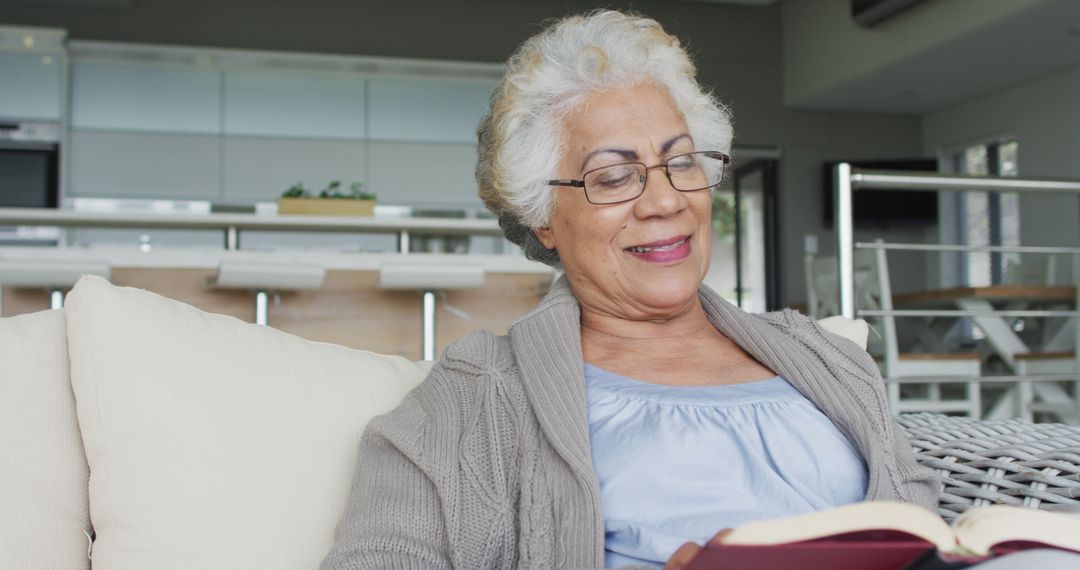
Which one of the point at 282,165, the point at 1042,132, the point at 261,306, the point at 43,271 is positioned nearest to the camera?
the point at 43,271

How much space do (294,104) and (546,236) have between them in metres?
5.83

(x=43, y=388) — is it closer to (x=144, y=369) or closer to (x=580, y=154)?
(x=144, y=369)

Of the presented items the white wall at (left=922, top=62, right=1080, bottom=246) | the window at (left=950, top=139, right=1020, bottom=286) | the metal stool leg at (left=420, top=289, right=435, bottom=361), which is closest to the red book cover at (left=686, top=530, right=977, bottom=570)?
the metal stool leg at (left=420, top=289, right=435, bottom=361)

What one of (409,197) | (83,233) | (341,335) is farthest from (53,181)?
(341,335)

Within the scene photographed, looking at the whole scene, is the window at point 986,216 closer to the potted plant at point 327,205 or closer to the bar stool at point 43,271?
the potted plant at point 327,205

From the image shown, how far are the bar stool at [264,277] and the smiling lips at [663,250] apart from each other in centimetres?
286

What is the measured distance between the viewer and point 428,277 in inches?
164

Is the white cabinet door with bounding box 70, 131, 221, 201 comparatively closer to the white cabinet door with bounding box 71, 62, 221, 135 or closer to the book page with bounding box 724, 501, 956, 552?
the white cabinet door with bounding box 71, 62, 221, 135

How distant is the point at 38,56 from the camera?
6406mm

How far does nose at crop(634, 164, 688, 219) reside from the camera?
1.38 m

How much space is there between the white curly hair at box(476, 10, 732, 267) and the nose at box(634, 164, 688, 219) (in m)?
0.13

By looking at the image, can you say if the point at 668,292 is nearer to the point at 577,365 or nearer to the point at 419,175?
the point at 577,365

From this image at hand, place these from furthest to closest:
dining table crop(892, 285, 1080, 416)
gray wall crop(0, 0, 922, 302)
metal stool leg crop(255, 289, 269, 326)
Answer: gray wall crop(0, 0, 922, 302), dining table crop(892, 285, 1080, 416), metal stool leg crop(255, 289, 269, 326)

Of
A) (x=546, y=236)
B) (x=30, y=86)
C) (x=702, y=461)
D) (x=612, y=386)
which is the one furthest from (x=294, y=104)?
(x=702, y=461)
